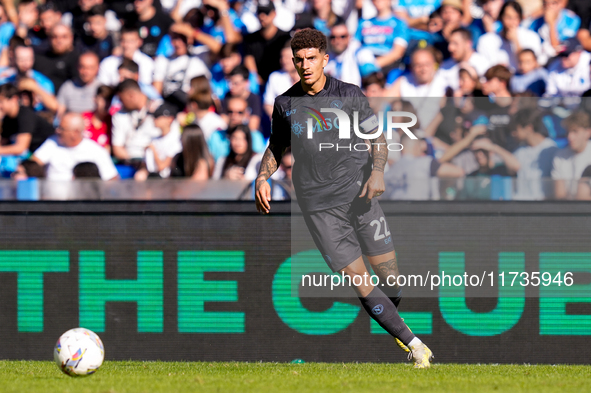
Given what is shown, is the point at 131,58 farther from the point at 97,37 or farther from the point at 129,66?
the point at 97,37

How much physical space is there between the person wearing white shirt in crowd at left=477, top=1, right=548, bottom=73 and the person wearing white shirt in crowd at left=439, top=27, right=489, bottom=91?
167 mm

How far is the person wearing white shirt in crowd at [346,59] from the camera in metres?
9.95

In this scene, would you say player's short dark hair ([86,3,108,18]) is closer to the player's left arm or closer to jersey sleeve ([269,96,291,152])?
jersey sleeve ([269,96,291,152])

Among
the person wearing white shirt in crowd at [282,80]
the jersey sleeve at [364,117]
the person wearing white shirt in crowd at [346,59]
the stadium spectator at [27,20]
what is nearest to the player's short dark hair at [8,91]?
the stadium spectator at [27,20]

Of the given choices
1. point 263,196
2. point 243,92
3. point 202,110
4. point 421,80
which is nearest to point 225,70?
point 243,92

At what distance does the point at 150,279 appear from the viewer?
748 centimetres

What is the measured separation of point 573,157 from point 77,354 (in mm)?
4989

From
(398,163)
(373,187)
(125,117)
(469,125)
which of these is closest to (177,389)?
(373,187)

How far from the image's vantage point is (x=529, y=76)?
9.59 meters

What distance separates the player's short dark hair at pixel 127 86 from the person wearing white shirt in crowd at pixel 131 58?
0.72 meters

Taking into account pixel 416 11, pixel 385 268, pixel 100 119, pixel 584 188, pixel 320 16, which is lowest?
pixel 385 268

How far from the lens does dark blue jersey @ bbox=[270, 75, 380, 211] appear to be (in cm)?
633

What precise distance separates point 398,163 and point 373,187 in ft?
4.73

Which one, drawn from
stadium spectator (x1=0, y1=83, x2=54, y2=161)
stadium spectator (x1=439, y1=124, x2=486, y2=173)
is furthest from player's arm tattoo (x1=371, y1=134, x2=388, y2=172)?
stadium spectator (x1=0, y1=83, x2=54, y2=161)
